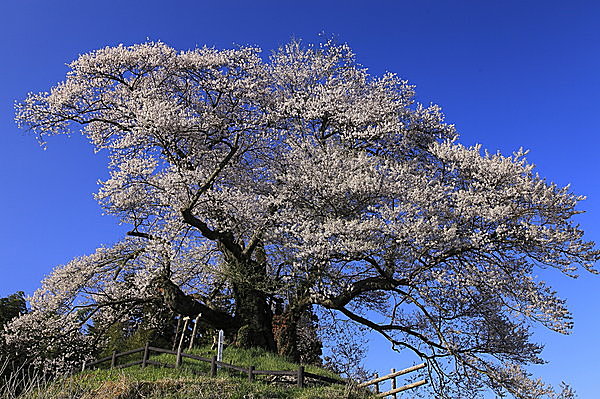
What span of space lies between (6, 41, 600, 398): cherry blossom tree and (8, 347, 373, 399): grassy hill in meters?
2.89

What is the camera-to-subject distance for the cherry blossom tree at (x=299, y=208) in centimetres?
1372

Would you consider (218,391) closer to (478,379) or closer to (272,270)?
(272,270)

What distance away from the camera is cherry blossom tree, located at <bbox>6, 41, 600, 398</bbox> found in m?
13.7

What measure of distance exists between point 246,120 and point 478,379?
974 centimetres

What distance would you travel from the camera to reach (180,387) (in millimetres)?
11586

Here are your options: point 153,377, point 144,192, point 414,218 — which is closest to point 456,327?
point 414,218

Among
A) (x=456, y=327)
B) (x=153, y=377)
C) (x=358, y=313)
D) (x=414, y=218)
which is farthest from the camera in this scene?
(x=358, y=313)

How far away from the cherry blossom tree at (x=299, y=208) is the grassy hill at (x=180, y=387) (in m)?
2.89

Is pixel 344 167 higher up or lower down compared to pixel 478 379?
higher up

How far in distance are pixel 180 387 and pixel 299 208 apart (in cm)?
579

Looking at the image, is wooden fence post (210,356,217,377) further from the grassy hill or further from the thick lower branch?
the thick lower branch

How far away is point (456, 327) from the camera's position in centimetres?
1462

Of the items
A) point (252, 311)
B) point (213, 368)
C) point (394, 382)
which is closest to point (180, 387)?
point (213, 368)

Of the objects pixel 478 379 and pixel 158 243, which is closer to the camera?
pixel 478 379
